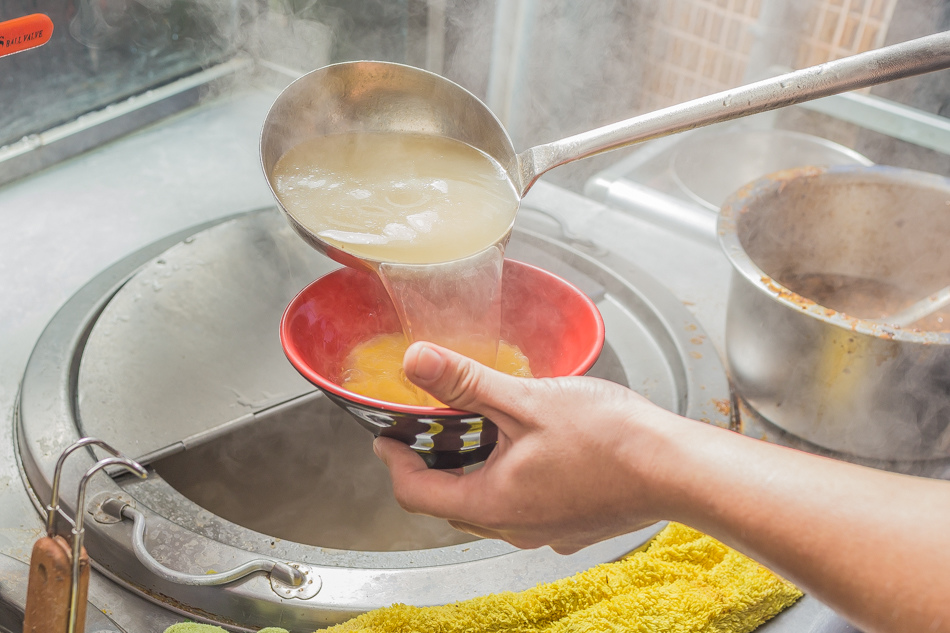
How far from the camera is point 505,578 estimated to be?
1.01m

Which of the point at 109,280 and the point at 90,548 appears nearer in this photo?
the point at 90,548

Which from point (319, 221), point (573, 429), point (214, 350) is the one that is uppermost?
point (319, 221)

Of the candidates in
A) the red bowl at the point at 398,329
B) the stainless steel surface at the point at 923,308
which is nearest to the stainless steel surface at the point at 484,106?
the red bowl at the point at 398,329

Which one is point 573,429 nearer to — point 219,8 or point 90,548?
point 90,548

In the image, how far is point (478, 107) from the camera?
1.16 metres

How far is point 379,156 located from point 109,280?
0.68 meters

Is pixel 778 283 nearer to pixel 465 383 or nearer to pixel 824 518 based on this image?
pixel 824 518

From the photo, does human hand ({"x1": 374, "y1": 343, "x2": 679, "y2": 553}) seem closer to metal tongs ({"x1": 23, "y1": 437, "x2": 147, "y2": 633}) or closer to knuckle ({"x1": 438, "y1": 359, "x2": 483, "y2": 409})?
knuckle ({"x1": 438, "y1": 359, "x2": 483, "y2": 409})

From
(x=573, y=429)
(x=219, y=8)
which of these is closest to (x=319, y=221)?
(x=573, y=429)

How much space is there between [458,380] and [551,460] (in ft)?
0.50

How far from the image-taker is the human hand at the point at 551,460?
825mm

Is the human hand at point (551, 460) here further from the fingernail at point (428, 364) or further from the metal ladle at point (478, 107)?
the metal ladle at point (478, 107)

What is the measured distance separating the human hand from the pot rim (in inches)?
16.2

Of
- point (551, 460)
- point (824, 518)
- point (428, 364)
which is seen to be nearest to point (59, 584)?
point (428, 364)
